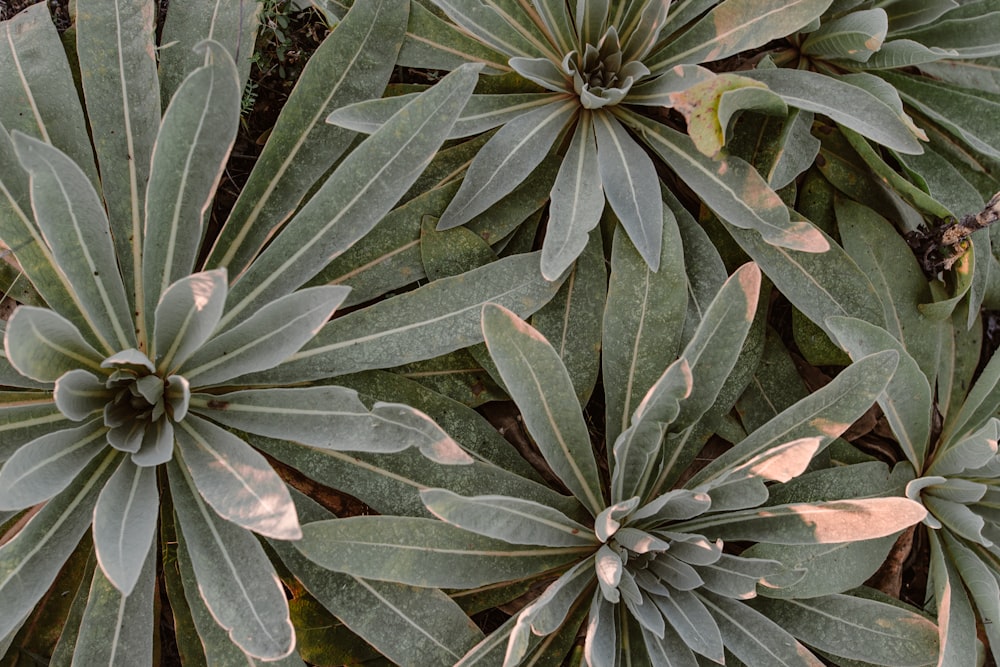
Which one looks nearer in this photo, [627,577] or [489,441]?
[627,577]

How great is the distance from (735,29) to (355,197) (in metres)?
0.82

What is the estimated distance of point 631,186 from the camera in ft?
4.93

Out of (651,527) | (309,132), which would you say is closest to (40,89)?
(309,132)

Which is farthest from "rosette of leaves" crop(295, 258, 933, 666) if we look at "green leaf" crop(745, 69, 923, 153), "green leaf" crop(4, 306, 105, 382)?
"green leaf" crop(4, 306, 105, 382)

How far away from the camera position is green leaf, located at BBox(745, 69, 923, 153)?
141cm

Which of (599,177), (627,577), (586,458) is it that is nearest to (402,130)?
(599,177)

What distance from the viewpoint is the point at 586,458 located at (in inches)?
57.7

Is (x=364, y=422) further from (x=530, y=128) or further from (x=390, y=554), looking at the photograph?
(x=530, y=128)

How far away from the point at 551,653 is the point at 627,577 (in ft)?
0.80

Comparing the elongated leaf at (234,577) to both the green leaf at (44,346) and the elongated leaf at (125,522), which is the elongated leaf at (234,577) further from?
the green leaf at (44,346)

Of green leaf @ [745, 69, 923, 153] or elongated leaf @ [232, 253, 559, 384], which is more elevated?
green leaf @ [745, 69, 923, 153]

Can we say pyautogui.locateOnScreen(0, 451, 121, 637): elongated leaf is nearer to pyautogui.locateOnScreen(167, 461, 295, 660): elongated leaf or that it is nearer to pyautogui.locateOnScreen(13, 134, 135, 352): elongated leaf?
pyautogui.locateOnScreen(167, 461, 295, 660): elongated leaf

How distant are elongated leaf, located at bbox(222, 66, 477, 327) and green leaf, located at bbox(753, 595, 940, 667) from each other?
115 centimetres

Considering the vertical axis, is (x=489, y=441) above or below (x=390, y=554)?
above
